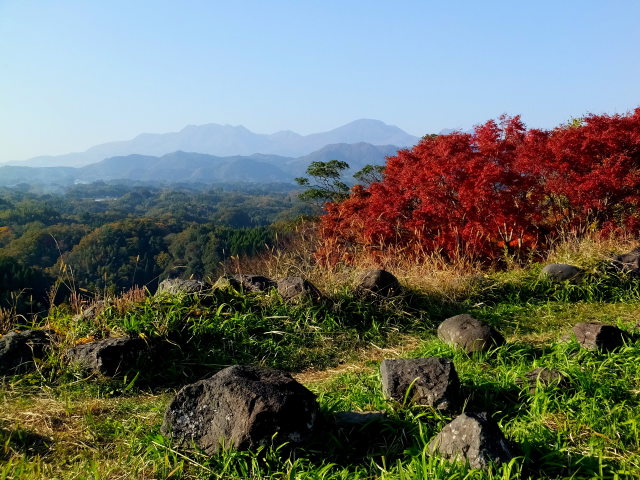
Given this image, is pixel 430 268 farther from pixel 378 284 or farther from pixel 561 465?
pixel 561 465

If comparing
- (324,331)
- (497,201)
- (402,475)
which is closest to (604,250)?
(497,201)

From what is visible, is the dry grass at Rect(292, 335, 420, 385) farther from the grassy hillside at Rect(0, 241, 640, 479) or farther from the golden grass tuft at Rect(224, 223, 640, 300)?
the golden grass tuft at Rect(224, 223, 640, 300)

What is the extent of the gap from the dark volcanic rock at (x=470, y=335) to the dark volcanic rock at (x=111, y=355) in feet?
7.82

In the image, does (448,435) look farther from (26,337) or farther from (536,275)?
(536,275)

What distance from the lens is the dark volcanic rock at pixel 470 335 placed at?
3.73 meters

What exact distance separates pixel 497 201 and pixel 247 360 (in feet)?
18.3

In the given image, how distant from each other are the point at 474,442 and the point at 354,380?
142cm

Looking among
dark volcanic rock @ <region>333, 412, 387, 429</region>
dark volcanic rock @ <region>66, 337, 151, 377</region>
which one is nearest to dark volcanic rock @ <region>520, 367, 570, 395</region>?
dark volcanic rock @ <region>333, 412, 387, 429</region>

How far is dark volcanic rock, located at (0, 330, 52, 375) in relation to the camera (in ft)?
12.3

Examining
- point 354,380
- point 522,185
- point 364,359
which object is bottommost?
point 364,359

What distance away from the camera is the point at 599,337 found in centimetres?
346

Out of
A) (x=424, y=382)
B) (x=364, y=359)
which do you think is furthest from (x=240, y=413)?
(x=364, y=359)

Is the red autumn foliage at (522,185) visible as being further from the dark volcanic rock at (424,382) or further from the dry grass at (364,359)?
the dark volcanic rock at (424,382)

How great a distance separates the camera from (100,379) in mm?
3613
